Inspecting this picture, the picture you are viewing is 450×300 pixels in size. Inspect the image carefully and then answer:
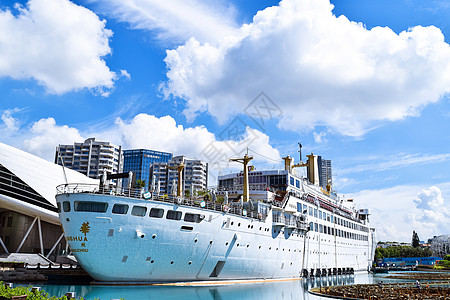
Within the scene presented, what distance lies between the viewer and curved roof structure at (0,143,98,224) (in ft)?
147

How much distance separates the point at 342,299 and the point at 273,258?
1192 cm

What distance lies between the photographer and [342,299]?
26.1 metres

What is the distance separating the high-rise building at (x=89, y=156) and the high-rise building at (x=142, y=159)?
3085cm

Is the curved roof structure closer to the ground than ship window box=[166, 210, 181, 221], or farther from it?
farther from it

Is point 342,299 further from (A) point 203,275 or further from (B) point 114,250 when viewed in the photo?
(B) point 114,250

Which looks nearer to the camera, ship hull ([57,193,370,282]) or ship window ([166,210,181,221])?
ship hull ([57,193,370,282])

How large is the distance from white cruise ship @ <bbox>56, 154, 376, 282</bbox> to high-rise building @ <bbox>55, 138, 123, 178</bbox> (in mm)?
79802

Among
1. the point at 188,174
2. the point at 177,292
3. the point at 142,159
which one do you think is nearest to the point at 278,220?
the point at 177,292

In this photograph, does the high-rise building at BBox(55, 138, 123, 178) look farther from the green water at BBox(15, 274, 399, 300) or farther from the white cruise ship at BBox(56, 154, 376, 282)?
the green water at BBox(15, 274, 399, 300)

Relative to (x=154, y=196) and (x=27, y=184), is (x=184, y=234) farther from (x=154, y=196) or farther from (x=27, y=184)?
(x=27, y=184)

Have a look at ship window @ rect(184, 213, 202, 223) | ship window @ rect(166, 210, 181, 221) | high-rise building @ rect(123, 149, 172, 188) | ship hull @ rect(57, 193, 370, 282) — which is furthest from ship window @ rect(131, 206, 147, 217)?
high-rise building @ rect(123, 149, 172, 188)

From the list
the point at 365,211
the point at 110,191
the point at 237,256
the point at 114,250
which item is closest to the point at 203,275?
the point at 237,256

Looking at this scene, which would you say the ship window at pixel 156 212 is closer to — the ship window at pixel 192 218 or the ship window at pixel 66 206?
the ship window at pixel 192 218

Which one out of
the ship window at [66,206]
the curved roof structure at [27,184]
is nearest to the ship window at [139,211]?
the ship window at [66,206]
